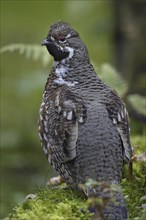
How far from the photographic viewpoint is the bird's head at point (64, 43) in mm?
6719

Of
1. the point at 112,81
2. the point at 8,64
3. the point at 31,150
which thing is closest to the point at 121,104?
the point at 112,81

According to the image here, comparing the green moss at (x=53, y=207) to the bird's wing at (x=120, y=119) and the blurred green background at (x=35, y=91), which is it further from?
the blurred green background at (x=35, y=91)

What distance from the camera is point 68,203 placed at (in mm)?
5652

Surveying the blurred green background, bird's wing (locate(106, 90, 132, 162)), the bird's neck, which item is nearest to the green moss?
bird's wing (locate(106, 90, 132, 162))

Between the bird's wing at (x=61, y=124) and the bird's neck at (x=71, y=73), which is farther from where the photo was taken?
the bird's neck at (x=71, y=73)

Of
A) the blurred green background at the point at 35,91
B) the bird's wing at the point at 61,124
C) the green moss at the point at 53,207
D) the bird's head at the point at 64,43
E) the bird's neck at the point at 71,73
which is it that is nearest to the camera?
the green moss at the point at 53,207

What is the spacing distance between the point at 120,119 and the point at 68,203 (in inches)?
34.7

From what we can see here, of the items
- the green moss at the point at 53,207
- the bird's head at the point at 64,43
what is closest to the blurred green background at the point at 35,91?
the bird's head at the point at 64,43

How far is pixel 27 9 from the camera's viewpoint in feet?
61.8

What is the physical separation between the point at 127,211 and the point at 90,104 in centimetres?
102

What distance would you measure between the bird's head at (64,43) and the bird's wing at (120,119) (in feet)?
2.38

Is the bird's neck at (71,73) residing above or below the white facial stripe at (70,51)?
below

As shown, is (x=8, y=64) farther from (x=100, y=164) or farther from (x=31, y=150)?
(x=100, y=164)

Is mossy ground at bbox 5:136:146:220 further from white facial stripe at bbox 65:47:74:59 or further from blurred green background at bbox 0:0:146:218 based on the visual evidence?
blurred green background at bbox 0:0:146:218
